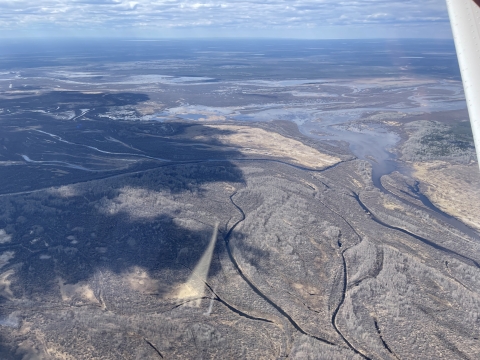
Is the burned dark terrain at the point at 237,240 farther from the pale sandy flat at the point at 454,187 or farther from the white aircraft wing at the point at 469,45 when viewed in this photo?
the white aircraft wing at the point at 469,45

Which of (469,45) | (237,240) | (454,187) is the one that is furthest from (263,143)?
(469,45)

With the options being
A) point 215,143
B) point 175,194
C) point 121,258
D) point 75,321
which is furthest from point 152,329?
point 215,143

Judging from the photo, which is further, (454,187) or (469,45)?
(454,187)

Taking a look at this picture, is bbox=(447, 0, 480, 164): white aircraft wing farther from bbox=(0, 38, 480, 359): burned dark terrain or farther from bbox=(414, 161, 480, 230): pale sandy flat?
bbox=(414, 161, 480, 230): pale sandy flat

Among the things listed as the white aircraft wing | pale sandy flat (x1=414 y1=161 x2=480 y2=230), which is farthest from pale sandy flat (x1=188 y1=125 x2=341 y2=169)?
the white aircraft wing

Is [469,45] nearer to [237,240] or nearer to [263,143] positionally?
[237,240]

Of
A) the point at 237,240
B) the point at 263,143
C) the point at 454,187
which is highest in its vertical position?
the point at 263,143
